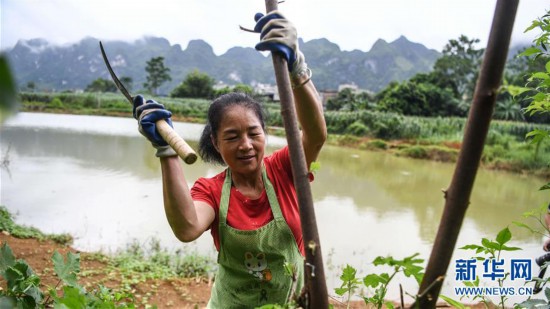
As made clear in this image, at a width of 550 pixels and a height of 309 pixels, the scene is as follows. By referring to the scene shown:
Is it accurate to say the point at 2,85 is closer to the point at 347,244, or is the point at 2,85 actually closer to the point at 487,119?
the point at 487,119

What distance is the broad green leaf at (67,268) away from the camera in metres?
0.98

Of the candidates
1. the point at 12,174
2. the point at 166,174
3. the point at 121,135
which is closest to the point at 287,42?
the point at 166,174

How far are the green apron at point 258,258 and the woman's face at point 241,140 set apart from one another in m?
0.12

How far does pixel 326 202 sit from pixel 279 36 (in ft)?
26.3

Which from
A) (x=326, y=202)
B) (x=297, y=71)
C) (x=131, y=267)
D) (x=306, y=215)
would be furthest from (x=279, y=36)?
(x=326, y=202)

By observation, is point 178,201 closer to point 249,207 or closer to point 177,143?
point 177,143

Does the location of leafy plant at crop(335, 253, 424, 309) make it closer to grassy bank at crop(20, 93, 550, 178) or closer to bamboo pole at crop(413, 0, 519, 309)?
bamboo pole at crop(413, 0, 519, 309)

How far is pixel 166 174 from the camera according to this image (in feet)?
3.53

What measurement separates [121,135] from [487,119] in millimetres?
20037

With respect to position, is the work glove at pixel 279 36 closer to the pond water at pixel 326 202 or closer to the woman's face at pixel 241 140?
the woman's face at pixel 241 140

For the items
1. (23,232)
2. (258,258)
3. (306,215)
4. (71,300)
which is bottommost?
(23,232)

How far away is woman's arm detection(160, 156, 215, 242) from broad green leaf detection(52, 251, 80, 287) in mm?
253

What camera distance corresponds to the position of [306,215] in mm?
708

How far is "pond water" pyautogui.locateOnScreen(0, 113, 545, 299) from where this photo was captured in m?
5.91
